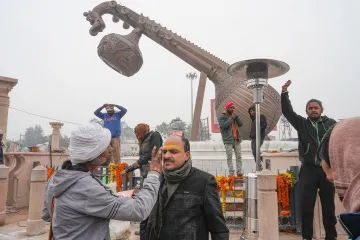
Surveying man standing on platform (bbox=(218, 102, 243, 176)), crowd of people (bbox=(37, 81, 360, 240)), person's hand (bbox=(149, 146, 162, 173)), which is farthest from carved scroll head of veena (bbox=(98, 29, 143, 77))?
person's hand (bbox=(149, 146, 162, 173))

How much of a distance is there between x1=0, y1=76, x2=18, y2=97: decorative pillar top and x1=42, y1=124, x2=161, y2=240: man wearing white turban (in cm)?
802

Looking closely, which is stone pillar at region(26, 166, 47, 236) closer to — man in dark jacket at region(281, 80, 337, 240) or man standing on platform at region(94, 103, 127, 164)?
man standing on platform at region(94, 103, 127, 164)

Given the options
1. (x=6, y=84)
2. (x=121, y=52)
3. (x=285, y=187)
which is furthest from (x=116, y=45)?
(x=285, y=187)

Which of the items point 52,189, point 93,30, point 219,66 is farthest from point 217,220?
point 93,30

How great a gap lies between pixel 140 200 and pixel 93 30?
11477 millimetres

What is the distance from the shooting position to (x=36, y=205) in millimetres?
5043

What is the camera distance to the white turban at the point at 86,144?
1.56m

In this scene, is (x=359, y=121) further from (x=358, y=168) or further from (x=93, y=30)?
(x=93, y=30)

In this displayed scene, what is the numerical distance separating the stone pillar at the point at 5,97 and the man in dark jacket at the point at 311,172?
799cm

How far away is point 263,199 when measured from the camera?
137 inches

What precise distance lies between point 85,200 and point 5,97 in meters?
8.35

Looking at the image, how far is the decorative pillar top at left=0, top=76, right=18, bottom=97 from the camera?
26.6 ft

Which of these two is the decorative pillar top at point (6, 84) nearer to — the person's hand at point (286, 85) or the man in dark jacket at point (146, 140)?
the man in dark jacket at point (146, 140)

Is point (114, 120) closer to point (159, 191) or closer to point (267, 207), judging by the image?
point (267, 207)
